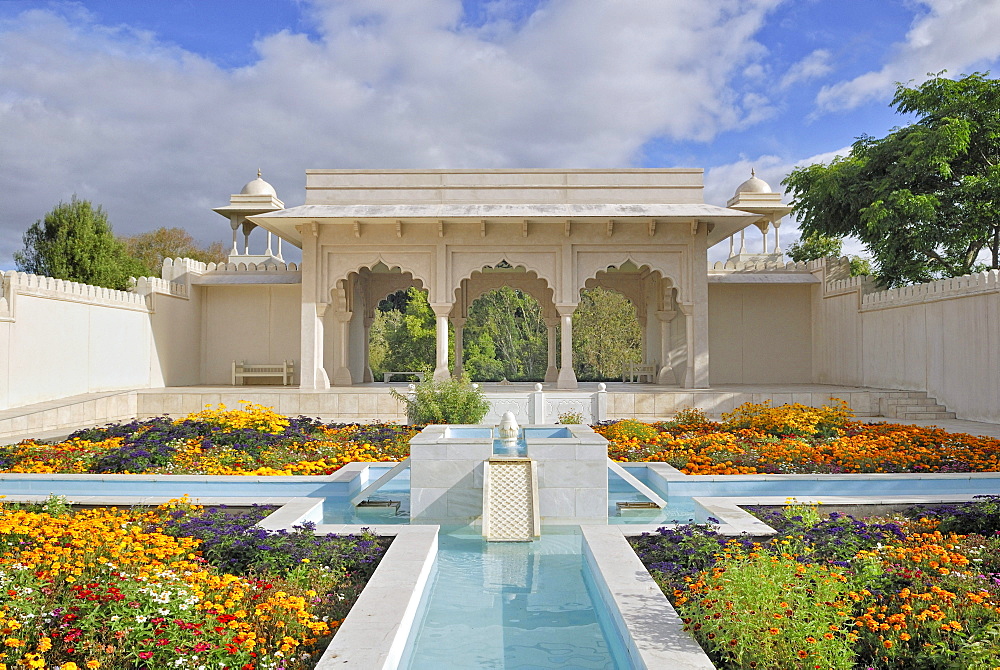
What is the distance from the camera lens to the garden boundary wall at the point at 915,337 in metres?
12.3

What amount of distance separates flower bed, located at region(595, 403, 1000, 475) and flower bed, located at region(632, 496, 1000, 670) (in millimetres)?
2699

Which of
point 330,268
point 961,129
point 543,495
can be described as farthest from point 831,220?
point 543,495

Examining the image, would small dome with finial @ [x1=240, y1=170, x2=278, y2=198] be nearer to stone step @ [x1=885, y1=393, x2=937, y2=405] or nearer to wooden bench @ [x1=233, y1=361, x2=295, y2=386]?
wooden bench @ [x1=233, y1=361, x2=295, y2=386]

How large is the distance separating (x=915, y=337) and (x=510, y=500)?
11.7 meters

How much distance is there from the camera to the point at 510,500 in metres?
5.78

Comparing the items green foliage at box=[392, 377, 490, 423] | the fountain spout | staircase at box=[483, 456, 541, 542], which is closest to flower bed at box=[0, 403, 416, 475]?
green foliage at box=[392, 377, 490, 423]

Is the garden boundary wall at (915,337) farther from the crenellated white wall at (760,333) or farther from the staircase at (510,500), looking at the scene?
the staircase at (510,500)

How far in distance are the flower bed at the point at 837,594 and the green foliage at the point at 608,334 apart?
2462cm

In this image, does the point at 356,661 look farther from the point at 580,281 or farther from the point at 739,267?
the point at 739,267

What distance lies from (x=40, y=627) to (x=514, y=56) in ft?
39.3

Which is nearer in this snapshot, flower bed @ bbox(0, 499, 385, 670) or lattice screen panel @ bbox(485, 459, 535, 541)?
flower bed @ bbox(0, 499, 385, 670)

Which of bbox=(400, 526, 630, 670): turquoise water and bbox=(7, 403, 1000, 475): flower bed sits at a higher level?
bbox=(7, 403, 1000, 475): flower bed

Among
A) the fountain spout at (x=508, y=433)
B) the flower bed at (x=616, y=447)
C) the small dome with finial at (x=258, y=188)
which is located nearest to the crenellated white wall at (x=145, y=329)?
the small dome with finial at (x=258, y=188)

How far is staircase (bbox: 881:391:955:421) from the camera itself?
13.4 m
